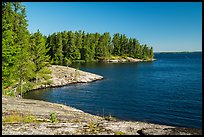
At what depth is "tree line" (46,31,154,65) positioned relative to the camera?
149 meters

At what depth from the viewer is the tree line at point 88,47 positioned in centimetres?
14900

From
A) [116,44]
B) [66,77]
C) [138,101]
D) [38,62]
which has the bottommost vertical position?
[138,101]

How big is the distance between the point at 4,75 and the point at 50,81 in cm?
3032

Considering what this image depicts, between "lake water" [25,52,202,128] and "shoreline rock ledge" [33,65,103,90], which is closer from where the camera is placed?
"lake water" [25,52,202,128]

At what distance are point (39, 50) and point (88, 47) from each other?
9519 centimetres

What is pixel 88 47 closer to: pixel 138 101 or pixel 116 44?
pixel 116 44

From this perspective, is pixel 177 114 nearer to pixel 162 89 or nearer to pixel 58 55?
pixel 162 89

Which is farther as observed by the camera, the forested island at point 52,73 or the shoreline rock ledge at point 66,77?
the shoreline rock ledge at point 66,77

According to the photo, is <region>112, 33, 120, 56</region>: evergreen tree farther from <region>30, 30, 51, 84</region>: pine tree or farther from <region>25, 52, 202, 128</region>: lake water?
<region>30, 30, 51, 84</region>: pine tree

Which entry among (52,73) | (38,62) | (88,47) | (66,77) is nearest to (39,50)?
(38,62)

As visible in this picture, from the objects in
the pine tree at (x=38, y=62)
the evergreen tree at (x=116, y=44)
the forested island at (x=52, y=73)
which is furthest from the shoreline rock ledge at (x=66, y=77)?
the evergreen tree at (x=116, y=44)

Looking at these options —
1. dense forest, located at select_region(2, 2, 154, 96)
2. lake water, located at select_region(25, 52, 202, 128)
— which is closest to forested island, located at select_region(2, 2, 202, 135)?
dense forest, located at select_region(2, 2, 154, 96)

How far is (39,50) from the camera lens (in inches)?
2778

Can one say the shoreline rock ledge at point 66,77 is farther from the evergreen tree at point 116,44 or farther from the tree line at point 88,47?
the evergreen tree at point 116,44
